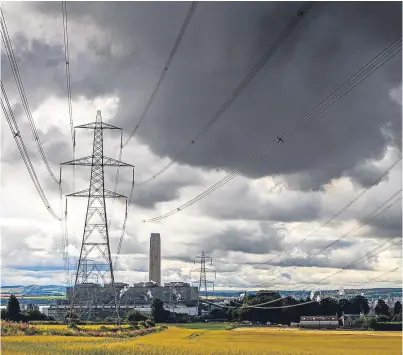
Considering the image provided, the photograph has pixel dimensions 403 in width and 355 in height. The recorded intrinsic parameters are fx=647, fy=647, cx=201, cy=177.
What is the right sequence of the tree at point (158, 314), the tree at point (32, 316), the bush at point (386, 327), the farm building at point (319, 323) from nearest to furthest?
the tree at point (32, 316), the bush at point (386, 327), the farm building at point (319, 323), the tree at point (158, 314)

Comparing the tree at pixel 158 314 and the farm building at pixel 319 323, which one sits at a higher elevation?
the tree at pixel 158 314

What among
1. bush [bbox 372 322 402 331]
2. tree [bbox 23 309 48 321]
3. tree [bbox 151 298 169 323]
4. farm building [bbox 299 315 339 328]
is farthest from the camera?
tree [bbox 151 298 169 323]

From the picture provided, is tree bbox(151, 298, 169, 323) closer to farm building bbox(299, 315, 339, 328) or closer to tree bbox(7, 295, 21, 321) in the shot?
farm building bbox(299, 315, 339, 328)

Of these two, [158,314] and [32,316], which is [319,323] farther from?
[32,316]

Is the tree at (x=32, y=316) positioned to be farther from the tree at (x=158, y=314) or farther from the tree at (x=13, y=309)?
the tree at (x=158, y=314)

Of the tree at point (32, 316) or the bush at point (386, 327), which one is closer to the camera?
the tree at point (32, 316)

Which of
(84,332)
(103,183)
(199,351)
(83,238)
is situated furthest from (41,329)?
(199,351)

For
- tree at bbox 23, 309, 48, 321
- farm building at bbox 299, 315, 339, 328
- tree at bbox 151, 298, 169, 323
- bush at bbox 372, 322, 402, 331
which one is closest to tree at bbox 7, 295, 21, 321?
tree at bbox 23, 309, 48, 321

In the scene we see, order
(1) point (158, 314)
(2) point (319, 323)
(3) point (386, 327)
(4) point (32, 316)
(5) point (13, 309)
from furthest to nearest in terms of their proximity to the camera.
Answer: (1) point (158, 314), (2) point (319, 323), (4) point (32, 316), (3) point (386, 327), (5) point (13, 309)

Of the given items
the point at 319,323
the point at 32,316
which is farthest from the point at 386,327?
the point at 32,316

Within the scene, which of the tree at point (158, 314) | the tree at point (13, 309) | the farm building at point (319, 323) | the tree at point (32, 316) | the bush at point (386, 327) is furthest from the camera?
the tree at point (158, 314)

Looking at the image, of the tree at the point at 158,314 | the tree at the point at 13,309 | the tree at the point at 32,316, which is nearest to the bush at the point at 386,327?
the tree at the point at 158,314

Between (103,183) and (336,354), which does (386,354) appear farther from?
(103,183)
